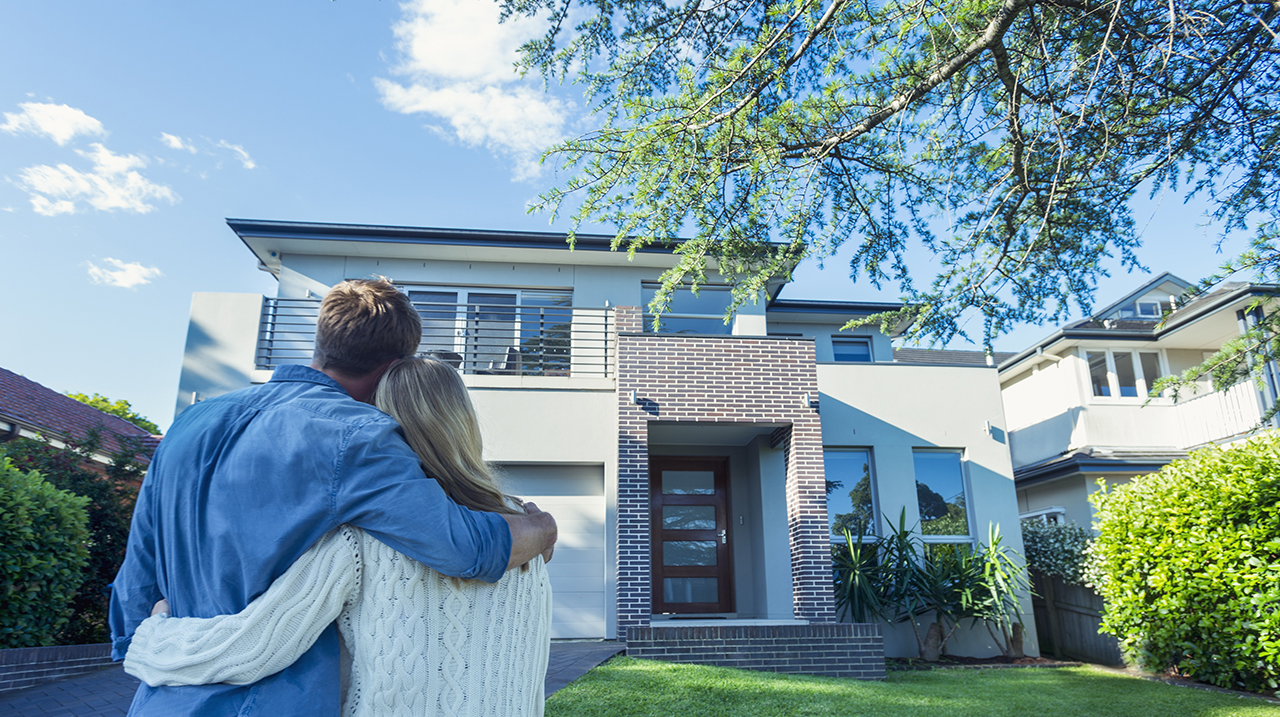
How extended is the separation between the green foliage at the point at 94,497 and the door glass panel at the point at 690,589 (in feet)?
21.9

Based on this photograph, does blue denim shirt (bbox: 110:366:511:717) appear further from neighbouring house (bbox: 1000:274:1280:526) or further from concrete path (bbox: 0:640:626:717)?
neighbouring house (bbox: 1000:274:1280:526)

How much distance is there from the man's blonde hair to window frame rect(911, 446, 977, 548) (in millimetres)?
10477

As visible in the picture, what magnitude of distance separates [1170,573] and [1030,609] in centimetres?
283

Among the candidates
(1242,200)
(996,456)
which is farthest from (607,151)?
(996,456)

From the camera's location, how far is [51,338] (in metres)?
17.6

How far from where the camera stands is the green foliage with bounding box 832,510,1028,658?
962cm

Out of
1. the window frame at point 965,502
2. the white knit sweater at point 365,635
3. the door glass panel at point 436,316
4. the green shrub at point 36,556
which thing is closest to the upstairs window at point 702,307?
the door glass panel at point 436,316

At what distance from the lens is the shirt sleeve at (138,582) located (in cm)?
139

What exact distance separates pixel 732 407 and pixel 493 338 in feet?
11.9

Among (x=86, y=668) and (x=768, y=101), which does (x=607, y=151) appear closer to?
(x=768, y=101)

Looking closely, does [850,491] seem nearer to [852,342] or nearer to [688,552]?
[688,552]

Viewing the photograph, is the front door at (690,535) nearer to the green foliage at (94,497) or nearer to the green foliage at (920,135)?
the green foliage at (920,135)

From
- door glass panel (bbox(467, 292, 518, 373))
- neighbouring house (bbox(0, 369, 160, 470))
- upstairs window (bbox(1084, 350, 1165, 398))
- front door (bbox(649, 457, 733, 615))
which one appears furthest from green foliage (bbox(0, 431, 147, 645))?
upstairs window (bbox(1084, 350, 1165, 398))

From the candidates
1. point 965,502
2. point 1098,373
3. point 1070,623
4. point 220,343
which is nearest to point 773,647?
point 965,502
